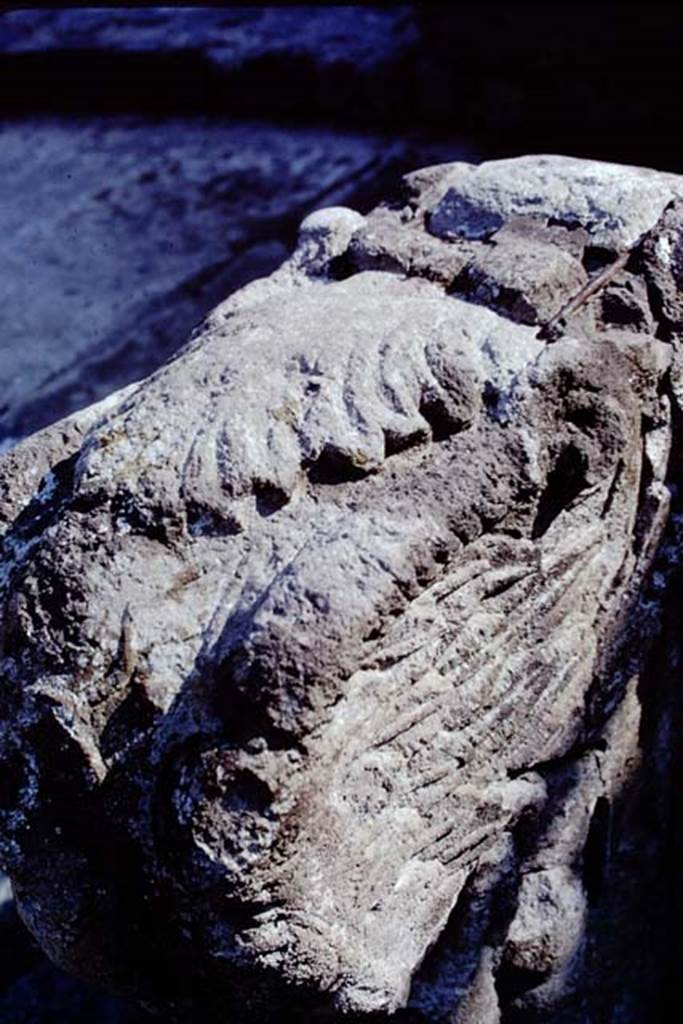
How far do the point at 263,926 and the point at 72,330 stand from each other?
1.96 m

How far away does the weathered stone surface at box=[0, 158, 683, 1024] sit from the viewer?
106 centimetres

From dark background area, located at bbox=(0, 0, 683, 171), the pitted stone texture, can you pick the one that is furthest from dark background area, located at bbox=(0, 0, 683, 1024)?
the pitted stone texture

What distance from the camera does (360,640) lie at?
3.47ft

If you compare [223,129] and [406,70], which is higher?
[406,70]

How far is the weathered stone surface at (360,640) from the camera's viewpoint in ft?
3.48

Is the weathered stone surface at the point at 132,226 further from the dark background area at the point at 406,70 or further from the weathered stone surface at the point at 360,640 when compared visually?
the weathered stone surface at the point at 360,640

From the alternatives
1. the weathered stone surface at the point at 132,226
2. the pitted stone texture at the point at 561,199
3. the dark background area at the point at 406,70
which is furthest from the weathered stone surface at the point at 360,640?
the dark background area at the point at 406,70

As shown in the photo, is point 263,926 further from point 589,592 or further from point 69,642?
point 589,592

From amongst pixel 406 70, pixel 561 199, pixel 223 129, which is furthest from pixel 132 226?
pixel 561 199

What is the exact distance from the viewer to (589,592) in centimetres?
131

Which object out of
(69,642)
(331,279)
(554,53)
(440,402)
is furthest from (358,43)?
(69,642)

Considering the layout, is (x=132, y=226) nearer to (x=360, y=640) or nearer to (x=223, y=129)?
(x=223, y=129)

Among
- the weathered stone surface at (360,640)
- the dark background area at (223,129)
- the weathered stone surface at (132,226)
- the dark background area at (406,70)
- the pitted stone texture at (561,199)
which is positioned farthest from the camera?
the dark background area at (406,70)

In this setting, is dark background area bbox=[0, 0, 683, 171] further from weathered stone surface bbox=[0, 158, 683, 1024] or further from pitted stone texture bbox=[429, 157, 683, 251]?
weathered stone surface bbox=[0, 158, 683, 1024]
